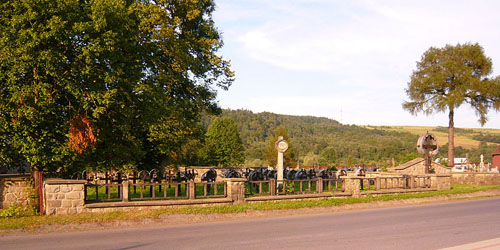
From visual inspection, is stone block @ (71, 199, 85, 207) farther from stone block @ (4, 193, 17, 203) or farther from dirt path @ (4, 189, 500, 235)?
stone block @ (4, 193, 17, 203)

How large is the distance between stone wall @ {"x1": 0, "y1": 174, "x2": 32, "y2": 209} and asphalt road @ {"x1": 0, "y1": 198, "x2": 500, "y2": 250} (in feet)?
11.1

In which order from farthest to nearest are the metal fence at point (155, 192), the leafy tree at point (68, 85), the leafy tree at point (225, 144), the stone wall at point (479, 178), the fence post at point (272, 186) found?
the leafy tree at point (225, 144)
the stone wall at point (479, 178)
the fence post at point (272, 186)
the metal fence at point (155, 192)
the leafy tree at point (68, 85)

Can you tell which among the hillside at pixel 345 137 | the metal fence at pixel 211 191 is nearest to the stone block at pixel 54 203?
the metal fence at pixel 211 191

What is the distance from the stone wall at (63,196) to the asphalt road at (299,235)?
6.23ft

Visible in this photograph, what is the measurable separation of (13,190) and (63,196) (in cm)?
215

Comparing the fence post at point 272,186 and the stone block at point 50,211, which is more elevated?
the fence post at point 272,186

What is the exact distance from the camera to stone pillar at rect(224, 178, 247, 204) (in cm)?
1525

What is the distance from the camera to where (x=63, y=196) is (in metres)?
12.5

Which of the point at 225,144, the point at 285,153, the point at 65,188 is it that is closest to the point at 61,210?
the point at 65,188

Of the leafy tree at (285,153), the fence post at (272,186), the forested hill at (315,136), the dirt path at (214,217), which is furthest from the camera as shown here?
the forested hill at (315,136)

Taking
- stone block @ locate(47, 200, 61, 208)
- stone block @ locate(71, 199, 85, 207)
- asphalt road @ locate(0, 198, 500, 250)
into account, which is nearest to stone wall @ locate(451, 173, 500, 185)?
asphalt road @ locate(0, 198, 500, 250)

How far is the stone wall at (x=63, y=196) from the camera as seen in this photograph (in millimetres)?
12352

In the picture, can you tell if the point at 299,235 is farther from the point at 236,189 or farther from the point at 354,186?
the point at 354,186

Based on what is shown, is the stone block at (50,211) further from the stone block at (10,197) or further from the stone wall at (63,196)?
the stone block at (10,197)
